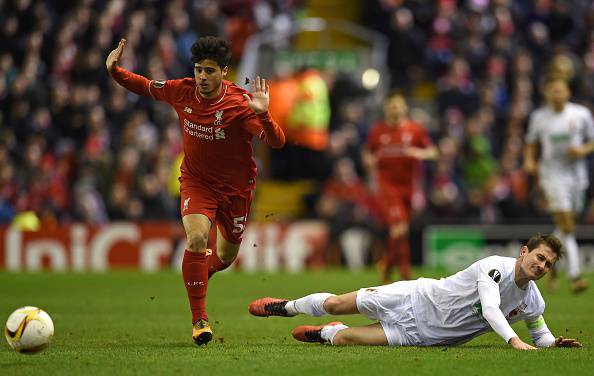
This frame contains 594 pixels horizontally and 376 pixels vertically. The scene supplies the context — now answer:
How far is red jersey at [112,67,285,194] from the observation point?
9.78 metres

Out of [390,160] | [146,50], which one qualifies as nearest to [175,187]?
[146,50]

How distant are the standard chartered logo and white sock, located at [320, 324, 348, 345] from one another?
1.80m

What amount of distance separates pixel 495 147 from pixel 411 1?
4.51 metres

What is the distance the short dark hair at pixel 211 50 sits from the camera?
31.1 ft

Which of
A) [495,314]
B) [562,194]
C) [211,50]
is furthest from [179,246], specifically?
[495,314]

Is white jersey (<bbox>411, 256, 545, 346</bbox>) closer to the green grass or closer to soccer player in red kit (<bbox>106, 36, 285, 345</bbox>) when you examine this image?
the green grass

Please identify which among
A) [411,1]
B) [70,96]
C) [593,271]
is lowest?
[593,271]

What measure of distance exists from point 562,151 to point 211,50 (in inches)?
272

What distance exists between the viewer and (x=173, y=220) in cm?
2139

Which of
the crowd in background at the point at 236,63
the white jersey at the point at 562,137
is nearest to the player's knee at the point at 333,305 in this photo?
the white jersey at the point at 562,137

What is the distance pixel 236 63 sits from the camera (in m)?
25.4

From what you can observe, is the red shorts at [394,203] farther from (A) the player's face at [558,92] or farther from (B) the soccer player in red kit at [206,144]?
(B) the soccer player in red kit at [206,144]

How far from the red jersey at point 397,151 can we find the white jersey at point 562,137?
1.96 meters

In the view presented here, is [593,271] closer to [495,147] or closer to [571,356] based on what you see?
[495,147]
